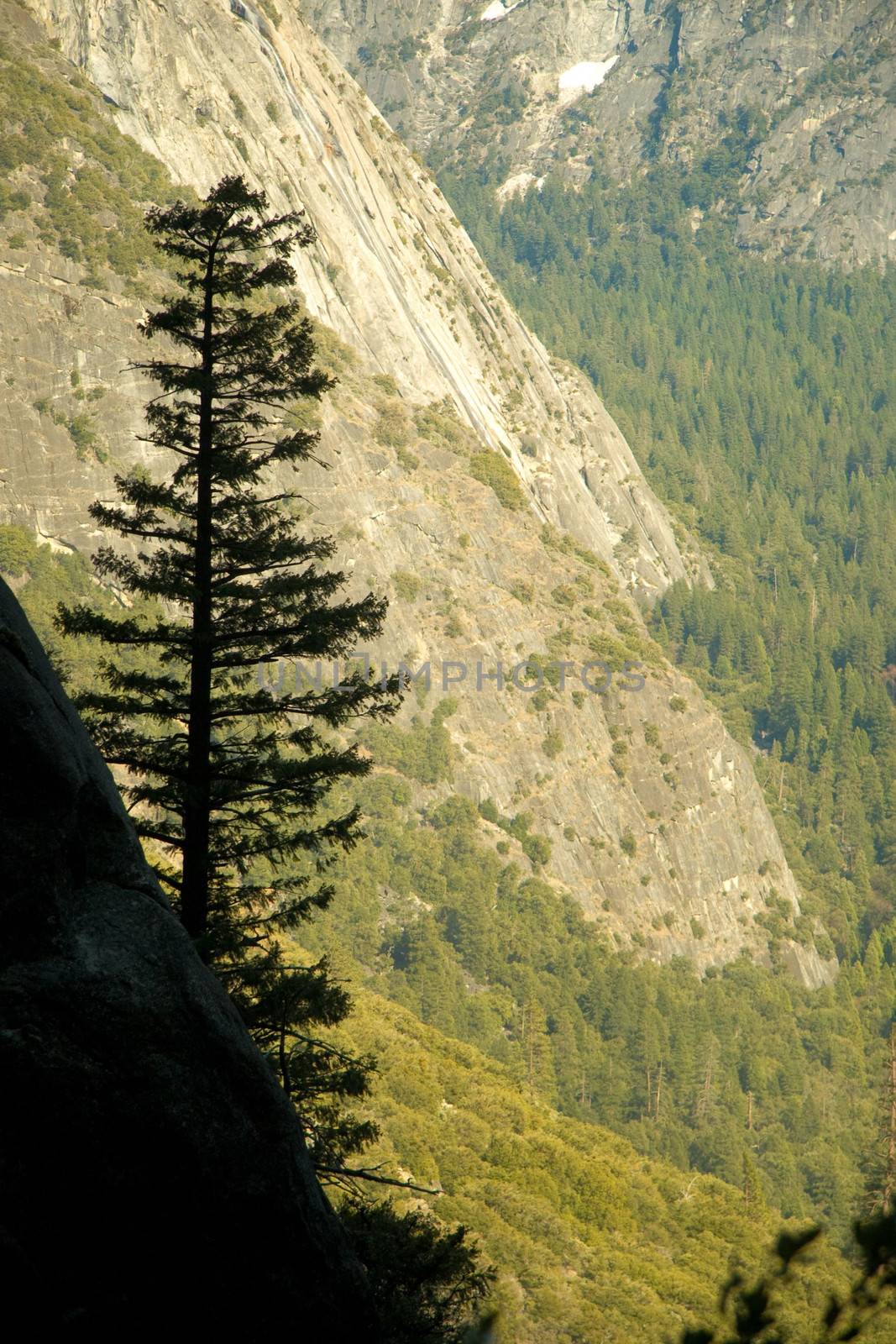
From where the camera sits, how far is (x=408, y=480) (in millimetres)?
102625

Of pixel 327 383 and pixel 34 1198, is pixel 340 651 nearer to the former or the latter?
pixel 327 383

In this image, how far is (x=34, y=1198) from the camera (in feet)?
21.7

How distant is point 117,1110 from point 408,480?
97223 millimetres

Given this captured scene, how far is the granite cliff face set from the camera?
8444 centimetres

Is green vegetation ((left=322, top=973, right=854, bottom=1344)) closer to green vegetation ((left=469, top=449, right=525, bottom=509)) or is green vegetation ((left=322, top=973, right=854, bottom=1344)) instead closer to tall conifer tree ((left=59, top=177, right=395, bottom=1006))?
tall conifer tree ((left=59, top=177, right=395, bottom=1006))

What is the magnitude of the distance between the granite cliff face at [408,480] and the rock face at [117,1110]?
75770mm

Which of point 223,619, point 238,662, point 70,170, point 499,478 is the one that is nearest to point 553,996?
point 499,478

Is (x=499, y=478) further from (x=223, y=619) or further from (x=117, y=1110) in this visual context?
(x=117, y=1110)

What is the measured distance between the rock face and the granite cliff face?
75.8 m

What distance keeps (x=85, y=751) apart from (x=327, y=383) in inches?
298

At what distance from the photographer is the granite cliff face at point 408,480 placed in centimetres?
8444

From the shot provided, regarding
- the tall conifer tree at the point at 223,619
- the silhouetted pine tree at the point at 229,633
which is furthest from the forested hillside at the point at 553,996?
the tall conifer tree at the point at 223,619

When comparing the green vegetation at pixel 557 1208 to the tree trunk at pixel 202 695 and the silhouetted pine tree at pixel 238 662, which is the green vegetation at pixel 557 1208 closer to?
the silhouetted pine tree at pixel 238 662

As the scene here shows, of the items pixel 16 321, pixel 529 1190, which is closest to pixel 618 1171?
pixel 529 1190
